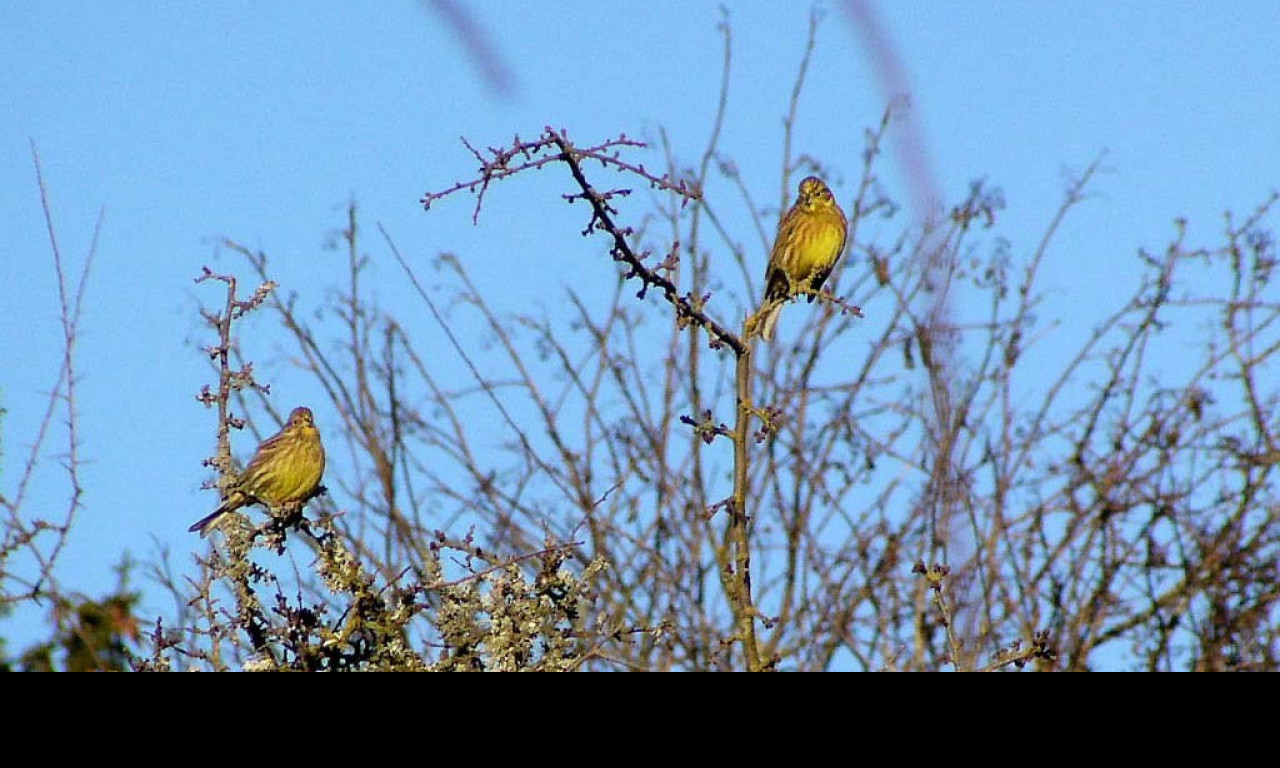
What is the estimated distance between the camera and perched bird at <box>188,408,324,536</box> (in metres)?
5.60

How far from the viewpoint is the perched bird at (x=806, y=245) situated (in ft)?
24.1

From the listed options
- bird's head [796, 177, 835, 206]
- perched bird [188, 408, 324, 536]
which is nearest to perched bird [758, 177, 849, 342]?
bird's head [796, 177, 835, 206]

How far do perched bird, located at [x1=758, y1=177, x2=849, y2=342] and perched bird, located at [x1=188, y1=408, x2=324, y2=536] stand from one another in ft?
6.33

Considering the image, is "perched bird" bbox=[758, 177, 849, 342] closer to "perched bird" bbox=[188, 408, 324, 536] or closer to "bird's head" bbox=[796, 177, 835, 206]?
"bird's head" bbox=[796, 177, 835, 206]

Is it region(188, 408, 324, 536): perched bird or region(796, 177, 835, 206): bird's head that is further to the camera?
region(796, 177, 835, 206): bird's head

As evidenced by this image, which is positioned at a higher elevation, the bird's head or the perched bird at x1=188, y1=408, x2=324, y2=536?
the bird's head

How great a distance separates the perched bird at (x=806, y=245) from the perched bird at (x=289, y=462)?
1.93 meters

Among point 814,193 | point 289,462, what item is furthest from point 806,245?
point 289,462

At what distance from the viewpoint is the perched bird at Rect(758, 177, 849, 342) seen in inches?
289

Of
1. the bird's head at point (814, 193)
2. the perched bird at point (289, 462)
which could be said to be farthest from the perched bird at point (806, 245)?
the perched bird at point (289, 462)

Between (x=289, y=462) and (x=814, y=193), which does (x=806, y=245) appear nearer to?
(x=814, y=193)
